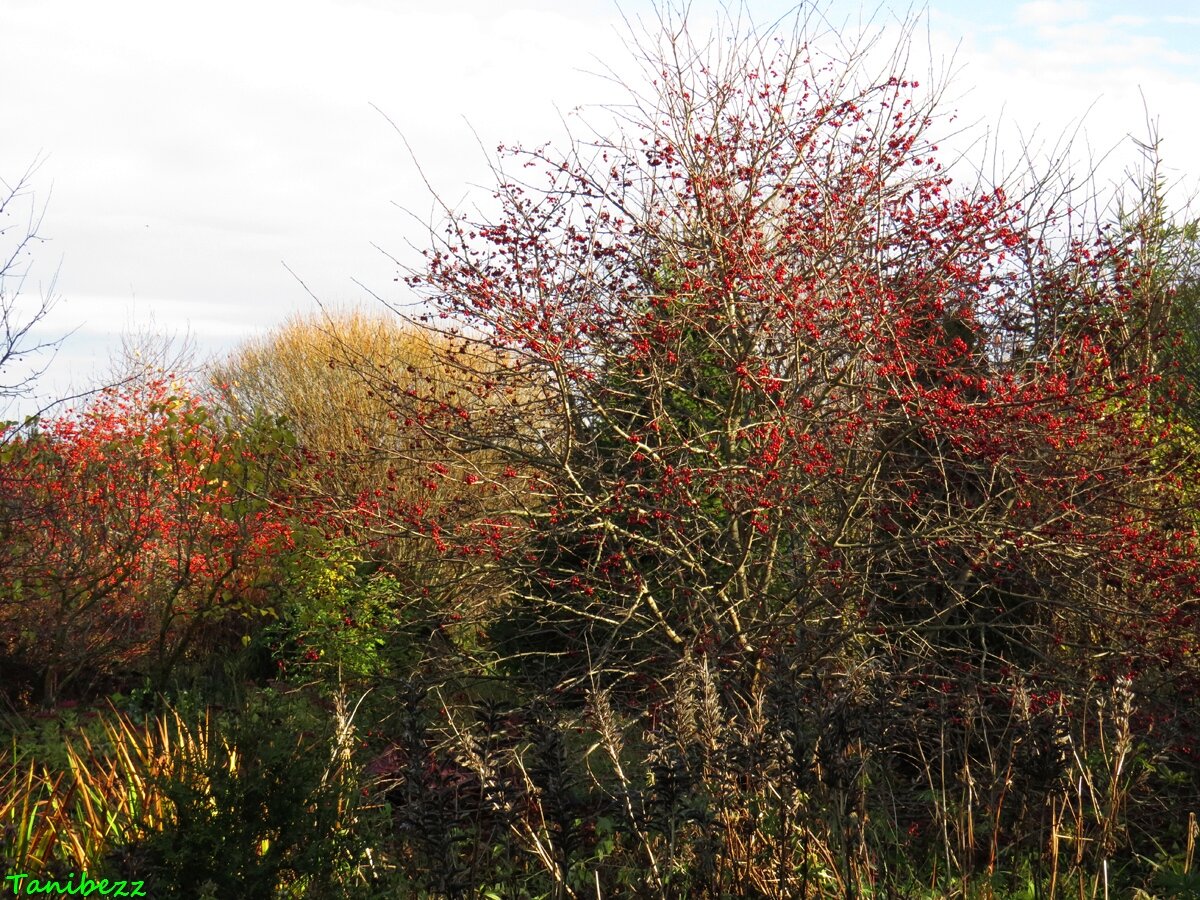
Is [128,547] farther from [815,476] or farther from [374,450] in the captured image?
[815,476]

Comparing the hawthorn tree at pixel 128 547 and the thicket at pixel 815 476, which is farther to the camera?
the hawthorn tree at pixel 128 547

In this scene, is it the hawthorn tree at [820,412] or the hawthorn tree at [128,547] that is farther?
the hawthorn tree at [128,547]

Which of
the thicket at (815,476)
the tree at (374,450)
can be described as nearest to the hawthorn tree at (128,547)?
the tree at (374,450)

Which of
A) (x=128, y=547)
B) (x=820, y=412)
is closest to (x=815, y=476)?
(x=820, y=412)

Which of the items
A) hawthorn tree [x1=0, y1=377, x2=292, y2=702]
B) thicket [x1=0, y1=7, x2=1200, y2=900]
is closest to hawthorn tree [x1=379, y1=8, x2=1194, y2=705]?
thicket [x1=0, y1=7, x2=1200, y2=900]

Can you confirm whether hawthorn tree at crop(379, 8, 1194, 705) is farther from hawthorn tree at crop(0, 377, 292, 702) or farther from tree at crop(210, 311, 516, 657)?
hawthorn tree at crop(0, 377, 292, 702)

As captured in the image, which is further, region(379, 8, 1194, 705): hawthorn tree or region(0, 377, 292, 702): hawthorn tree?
region(0, 377, 292, 702): hawthorn tree

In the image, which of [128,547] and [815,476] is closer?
[815,476]

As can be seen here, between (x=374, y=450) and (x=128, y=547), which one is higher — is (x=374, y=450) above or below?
above

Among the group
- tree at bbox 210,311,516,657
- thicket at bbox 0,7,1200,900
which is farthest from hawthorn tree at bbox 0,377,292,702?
thicket at bbox 0,7,1200,900

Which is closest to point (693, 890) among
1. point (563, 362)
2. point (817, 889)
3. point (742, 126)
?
point (817, 889)

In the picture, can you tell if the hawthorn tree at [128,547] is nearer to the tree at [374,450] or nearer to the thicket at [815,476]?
the tree at [374,450]

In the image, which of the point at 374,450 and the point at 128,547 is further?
the point at 128,547

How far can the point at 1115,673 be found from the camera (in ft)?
21.5
